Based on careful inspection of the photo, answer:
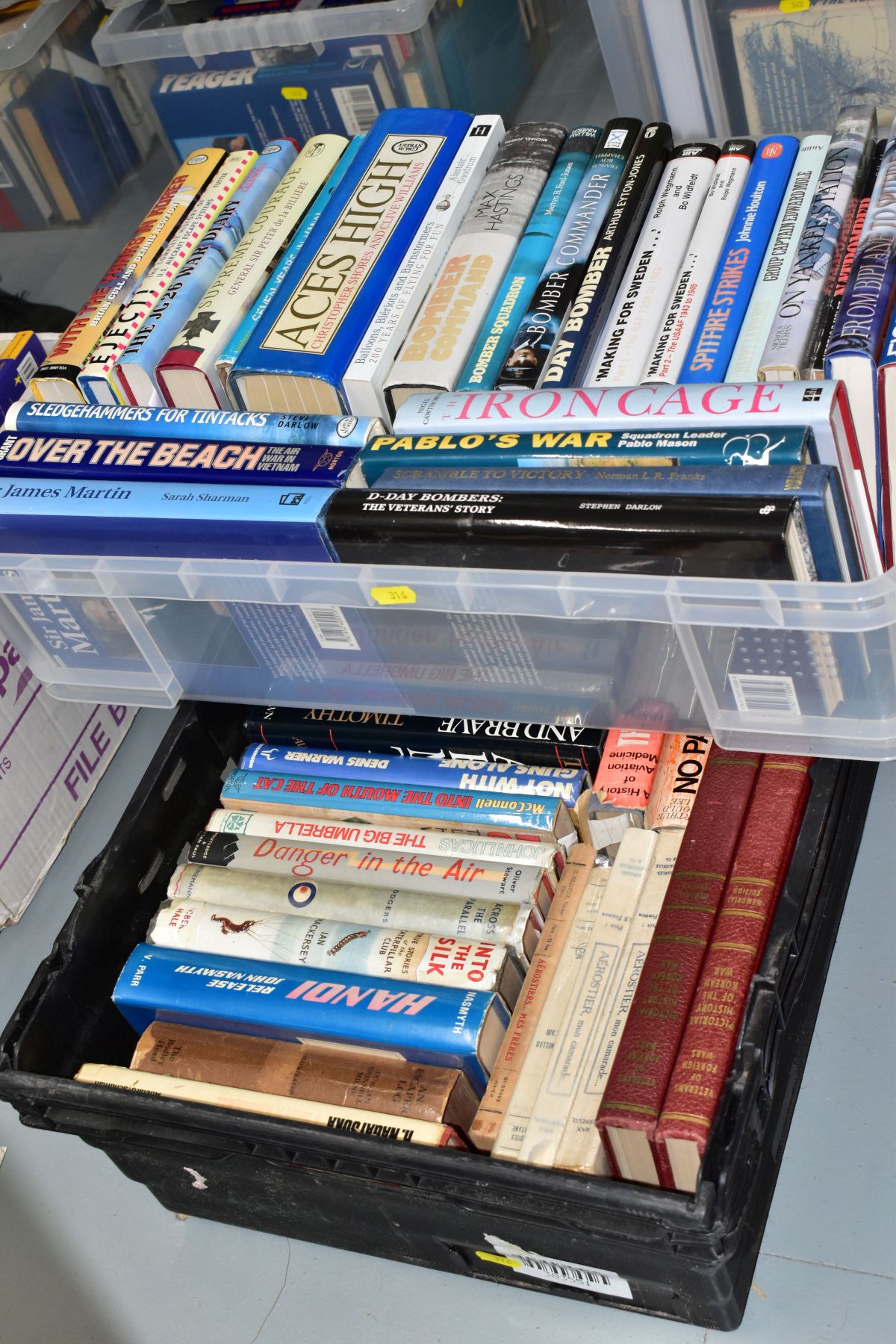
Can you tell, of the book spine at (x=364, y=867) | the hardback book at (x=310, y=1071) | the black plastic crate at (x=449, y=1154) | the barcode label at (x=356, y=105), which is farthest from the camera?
the barcode label at (x=356, y=105)

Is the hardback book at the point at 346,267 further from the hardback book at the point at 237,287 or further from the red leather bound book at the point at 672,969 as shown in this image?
the red leather bound book at the point at 672,969

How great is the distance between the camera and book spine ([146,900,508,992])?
1.14m

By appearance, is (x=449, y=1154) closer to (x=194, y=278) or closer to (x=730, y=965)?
(x=730, y=965)

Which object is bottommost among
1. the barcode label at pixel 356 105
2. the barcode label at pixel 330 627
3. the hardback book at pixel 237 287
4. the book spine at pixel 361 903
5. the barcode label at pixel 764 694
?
the book spine at pixel 361 903

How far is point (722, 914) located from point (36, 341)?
86 cm

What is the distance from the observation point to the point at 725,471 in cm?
94

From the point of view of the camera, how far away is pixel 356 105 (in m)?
1.78

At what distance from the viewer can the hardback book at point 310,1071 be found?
1.09 meters

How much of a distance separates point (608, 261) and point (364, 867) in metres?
0.56

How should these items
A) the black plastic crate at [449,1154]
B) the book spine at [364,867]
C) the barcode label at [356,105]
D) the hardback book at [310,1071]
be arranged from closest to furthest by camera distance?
the black plastic crate at [449,1154], the hardback book at [310,1071], the book spine at [364,867], the barcode label at [356,105]

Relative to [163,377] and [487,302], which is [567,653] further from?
[163,377]

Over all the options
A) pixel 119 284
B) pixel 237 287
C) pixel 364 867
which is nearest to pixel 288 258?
pixel 237 287

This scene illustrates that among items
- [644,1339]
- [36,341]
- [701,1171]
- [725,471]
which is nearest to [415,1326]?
[644,1339]

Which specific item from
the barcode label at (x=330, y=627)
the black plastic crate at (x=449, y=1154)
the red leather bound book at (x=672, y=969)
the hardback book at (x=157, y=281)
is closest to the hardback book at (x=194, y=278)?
the hardback book at (x=157, y=281)
